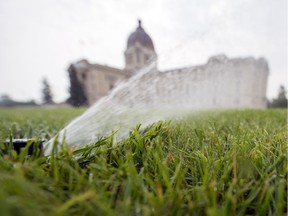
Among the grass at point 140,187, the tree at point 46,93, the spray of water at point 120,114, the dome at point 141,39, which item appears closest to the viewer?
the grass at point 140,187

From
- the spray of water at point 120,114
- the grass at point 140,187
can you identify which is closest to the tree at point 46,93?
the spray of water at point 120,114

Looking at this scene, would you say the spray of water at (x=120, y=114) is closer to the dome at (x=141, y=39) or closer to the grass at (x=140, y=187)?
the grass at (x=140, y=187)

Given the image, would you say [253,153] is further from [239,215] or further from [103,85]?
[103,85]

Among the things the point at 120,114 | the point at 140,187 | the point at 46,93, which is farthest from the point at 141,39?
the point at 46,93

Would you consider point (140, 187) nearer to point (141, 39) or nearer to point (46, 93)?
point (141, 39)

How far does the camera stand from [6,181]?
317 mm

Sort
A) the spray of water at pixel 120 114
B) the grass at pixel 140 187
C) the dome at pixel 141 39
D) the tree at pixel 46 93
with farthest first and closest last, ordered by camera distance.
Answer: the tree at pixel 46 93, the dome at pixel 141 39, the spray of water at pixel 120 114, the grass at pixel 140 187

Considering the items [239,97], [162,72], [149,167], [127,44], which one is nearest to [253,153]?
[149,167]

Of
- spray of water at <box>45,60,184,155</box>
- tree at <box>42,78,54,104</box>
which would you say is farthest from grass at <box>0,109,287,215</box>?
tree at <box>42,78,54,104</box>

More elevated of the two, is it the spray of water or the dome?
the dome

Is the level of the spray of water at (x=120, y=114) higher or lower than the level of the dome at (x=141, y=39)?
lower

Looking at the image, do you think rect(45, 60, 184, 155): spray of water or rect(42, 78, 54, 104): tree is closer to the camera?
rect(45, 60, 184, 155): spray of water

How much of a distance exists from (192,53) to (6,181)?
2.26 meters

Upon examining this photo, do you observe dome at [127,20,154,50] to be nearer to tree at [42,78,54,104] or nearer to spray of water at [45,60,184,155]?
spray of water at [45,60,184,155]
